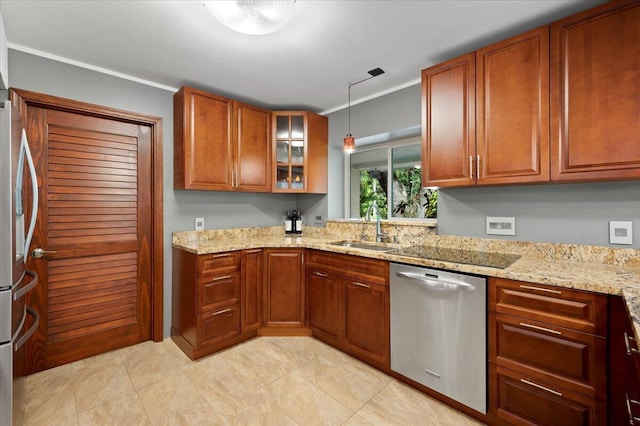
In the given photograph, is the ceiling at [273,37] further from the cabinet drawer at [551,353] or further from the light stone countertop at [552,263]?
the cabinet drawer at [551,353]

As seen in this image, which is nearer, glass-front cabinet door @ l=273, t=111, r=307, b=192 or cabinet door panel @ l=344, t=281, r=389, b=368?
cabinet door panel @ l=344, t=281, r=389, b=368

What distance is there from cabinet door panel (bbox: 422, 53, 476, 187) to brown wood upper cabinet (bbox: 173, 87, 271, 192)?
1.68 m

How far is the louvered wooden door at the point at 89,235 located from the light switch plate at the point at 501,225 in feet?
9.40

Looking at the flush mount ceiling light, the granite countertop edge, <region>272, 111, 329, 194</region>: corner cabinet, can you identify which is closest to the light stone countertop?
the granite countertop edge

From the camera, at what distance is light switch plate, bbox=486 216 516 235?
2.07 metres

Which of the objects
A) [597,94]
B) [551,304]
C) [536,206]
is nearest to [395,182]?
[536,206]

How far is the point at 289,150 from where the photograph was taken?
323cm

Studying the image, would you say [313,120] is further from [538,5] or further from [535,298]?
[535,298]

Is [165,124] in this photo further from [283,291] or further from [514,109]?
[514,109]

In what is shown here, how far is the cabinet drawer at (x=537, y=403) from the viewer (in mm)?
1354

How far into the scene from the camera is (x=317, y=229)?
3.49 m

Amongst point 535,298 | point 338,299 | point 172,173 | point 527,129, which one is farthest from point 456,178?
point 172,173

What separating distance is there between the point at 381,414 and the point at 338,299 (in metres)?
0.89

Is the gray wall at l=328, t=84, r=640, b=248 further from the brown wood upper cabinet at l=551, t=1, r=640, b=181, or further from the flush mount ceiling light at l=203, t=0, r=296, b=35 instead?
the flush mount ceiling light at l=203, t=0, r=296, b=35
